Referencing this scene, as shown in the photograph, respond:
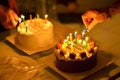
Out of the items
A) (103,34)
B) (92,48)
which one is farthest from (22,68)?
(103,34)

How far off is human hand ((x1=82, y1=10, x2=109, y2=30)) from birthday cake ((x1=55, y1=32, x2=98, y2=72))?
15 cm

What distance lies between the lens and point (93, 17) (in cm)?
141

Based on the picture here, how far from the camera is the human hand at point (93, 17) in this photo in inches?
55.2

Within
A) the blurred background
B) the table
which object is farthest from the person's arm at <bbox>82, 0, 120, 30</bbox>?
the blurred background

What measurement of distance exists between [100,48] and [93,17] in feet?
0.63

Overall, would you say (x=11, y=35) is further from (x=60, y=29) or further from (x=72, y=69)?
(x=72, y=69)

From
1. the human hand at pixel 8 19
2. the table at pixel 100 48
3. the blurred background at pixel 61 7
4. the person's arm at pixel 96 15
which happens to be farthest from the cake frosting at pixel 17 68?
the blurred background at pixel 61 7

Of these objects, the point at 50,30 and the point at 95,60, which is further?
the point at 50,30

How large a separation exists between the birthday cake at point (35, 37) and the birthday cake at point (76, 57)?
0.17 metres

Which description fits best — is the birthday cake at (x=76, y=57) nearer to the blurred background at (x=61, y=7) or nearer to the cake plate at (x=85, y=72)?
the cake plate at (x=85, y=72)

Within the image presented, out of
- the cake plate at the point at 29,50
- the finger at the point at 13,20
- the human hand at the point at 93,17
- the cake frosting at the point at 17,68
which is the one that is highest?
the human hand at the point at 93,17

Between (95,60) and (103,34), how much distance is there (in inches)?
22.3

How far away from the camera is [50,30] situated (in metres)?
1.48

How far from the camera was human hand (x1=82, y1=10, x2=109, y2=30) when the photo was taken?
4.60 feet
